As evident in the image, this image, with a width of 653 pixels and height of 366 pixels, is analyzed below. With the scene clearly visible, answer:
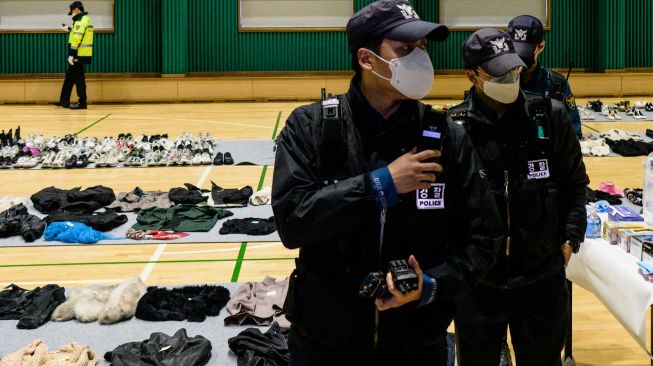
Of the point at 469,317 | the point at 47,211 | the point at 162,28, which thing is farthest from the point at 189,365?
the point at 162,28

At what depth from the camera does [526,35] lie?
5.34 metres

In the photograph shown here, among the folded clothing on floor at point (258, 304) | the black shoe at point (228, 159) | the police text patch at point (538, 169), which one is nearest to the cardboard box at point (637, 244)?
the police text patch at point (538, 169)

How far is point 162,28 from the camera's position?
22969mm

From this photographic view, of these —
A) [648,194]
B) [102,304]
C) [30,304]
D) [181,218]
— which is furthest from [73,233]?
[648,194]

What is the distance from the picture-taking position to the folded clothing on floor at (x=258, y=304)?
6.46m

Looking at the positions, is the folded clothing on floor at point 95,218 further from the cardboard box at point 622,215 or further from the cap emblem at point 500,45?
the cap emblem at point 500,45

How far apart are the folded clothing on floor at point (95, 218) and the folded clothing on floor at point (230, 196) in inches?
50.9

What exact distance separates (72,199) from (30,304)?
405 centimetres

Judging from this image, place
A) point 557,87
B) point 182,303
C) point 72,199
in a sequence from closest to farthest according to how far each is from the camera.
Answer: point 557,87, point 182,303, point 72,199

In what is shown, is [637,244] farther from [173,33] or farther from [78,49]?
[173,33]

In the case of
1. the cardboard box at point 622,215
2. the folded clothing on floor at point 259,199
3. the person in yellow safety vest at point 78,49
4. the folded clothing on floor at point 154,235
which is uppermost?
the person in yellow safety vest at point 78,49

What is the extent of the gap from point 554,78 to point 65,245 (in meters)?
5.79

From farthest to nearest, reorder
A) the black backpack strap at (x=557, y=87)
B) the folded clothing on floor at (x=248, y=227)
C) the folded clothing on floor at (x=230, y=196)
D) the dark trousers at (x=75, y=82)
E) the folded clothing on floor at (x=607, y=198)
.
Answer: the dark trousers at (x=75, y=82) < the folded clothing on floor at (x=230, y=196) < the folded clothing on floor at (x=607, y=198) < the folded clothing on floor at (x=248, y=227) < the black backpack strap at (x=557, y=87)

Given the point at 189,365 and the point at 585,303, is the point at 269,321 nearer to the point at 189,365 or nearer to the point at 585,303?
the point at 189,365
